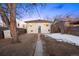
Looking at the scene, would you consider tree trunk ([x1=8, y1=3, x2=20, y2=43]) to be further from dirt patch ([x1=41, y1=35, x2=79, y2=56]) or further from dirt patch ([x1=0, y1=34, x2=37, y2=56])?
dirt patch ([x1=41, y1=35, x2=79, y2=56])

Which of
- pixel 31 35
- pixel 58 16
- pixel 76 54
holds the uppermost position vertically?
pixel 58 16

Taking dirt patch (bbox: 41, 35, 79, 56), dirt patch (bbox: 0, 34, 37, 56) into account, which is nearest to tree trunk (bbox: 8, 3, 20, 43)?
dirt patch (bbox: 0, 34, 37, 56)

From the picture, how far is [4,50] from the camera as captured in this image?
2629 millimetres

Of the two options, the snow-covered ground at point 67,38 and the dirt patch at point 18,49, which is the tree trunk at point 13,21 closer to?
the dirt patch at point 18,49

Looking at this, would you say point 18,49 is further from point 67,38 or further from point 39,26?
point 67,38

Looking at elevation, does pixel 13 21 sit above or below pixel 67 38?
above

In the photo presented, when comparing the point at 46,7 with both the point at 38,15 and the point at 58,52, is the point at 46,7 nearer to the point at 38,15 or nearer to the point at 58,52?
the point at 38,15

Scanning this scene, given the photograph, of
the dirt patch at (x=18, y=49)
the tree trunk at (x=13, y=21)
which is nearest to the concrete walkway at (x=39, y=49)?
the dirt patch at (x=18, y=49)

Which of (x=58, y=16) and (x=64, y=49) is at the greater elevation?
(x=58, y=16)

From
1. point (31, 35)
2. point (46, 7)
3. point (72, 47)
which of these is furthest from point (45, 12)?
point (72, 47)

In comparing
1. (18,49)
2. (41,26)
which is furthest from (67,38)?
(18,49)

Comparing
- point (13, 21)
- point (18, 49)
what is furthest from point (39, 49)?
point (13, 21)

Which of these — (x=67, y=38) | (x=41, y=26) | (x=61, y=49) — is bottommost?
(x=61, y=49)

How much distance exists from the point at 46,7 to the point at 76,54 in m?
0.59
